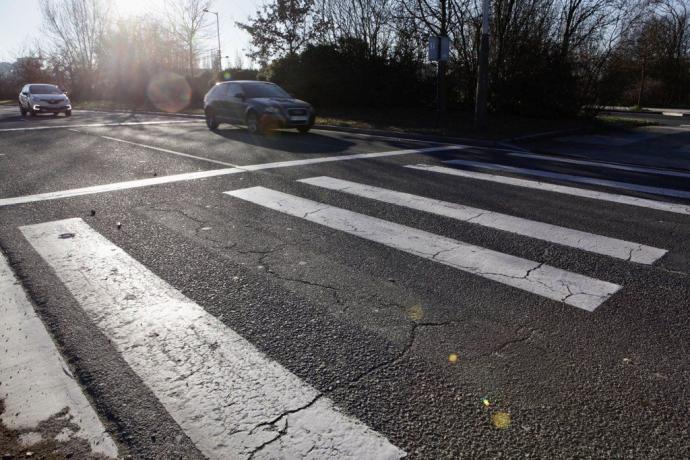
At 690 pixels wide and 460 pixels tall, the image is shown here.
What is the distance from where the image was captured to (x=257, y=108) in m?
14.7

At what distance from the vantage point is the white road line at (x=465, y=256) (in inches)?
153

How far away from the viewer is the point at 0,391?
266 cm

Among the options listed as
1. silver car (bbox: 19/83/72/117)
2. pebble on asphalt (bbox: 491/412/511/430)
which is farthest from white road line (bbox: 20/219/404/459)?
silver car (bbox: 19/83/72/117)

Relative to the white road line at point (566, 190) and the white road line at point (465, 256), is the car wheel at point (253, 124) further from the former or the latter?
the white road line at point (465, 256)

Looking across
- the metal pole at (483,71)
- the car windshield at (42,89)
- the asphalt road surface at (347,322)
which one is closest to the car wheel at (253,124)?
the metal pole at (483,71)

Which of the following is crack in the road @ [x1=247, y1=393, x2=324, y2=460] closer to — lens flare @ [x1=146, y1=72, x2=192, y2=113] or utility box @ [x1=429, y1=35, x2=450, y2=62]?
utility box @ [x1=429, y1=35, x2=450, y2=62]

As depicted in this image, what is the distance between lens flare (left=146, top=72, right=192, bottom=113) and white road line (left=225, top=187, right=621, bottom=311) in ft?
106

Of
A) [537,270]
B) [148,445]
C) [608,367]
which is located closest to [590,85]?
[537,270]

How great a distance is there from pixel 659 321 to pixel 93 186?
7.50m

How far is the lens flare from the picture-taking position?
37.4 meters

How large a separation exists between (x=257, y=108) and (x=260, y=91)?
3.92ft

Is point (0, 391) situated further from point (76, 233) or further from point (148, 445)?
point (76, 233)

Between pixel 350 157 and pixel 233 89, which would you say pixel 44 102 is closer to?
pixel 233 89

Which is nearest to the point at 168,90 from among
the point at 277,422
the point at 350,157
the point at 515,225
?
the point at 350,157
